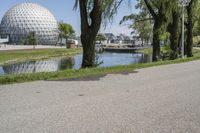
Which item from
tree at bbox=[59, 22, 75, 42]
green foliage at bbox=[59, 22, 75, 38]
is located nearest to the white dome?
tree at bbox=[59, 22, 75, 42]

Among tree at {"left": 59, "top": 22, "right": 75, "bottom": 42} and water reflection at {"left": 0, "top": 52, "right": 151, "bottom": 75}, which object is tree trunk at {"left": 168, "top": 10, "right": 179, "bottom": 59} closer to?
water reflection at {"left": 0, "top": 52, "right": 151, "bottom": 75}

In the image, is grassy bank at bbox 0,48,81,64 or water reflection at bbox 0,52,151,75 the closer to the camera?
water reflection at bbox 0,52,151,75

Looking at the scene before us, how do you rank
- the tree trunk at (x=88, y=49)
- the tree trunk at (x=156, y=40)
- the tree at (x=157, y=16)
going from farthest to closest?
the tree trunk at (x=156, y=40) < the tree at (x=157, y=16) < the tree trunk at (x=88, y=49)

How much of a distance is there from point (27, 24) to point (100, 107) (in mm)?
139841

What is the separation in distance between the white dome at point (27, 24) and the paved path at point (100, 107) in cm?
13287

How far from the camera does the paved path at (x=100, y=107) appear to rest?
7.48 metres

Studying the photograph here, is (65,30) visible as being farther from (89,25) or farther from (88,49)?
(89,25)

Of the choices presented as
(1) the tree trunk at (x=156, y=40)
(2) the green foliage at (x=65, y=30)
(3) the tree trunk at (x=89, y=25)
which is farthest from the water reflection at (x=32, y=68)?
(2) the green foliage at (x=65, y=30)

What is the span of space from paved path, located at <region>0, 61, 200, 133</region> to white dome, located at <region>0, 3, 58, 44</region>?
5231 inches

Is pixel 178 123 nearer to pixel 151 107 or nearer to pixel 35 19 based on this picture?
pixel 151 107

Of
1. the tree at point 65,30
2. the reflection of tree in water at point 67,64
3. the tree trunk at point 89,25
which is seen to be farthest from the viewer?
the tree at point 65,30

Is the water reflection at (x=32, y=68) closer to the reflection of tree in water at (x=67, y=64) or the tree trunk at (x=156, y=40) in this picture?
the reflection of tree in water at (x=67, y=64)

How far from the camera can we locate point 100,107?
366 inches

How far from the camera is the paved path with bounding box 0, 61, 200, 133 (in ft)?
24.6
